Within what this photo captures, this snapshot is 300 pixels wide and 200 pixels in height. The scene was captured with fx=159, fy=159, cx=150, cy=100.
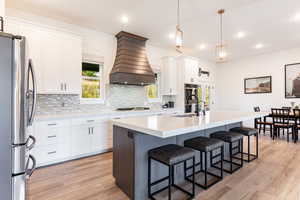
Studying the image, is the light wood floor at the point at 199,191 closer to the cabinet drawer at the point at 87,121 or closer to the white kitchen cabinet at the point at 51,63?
the cabinet drawer at the point at 87,121

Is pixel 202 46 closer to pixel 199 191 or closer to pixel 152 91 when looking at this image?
pixel 152 91

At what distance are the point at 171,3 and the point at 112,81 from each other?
7.53 feet

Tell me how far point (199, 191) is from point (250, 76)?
637 cm

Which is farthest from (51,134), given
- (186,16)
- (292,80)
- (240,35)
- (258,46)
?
(292,80)

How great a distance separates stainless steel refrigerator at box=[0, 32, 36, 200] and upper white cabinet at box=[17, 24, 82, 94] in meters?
2.09

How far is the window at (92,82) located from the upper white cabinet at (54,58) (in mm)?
565

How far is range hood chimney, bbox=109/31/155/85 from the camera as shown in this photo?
4.12 metres

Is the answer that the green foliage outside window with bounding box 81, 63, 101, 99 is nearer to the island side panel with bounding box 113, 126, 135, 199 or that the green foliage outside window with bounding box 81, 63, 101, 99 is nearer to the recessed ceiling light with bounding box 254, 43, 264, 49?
the island side panel with bounding box 113, 126, 135, 199

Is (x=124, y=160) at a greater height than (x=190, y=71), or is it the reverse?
(x=190, y=71)

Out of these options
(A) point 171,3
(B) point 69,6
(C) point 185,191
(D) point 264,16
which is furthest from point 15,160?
(D) point 264,16

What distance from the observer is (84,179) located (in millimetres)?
2463

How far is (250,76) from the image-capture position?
6820 millimetres

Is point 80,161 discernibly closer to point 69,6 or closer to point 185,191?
point 185,191

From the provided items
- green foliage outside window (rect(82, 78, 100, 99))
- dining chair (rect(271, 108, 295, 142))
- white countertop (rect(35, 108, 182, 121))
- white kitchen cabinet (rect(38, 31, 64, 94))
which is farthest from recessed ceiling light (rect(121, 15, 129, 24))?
dining chair (rect(271, 108, 295, 142))
